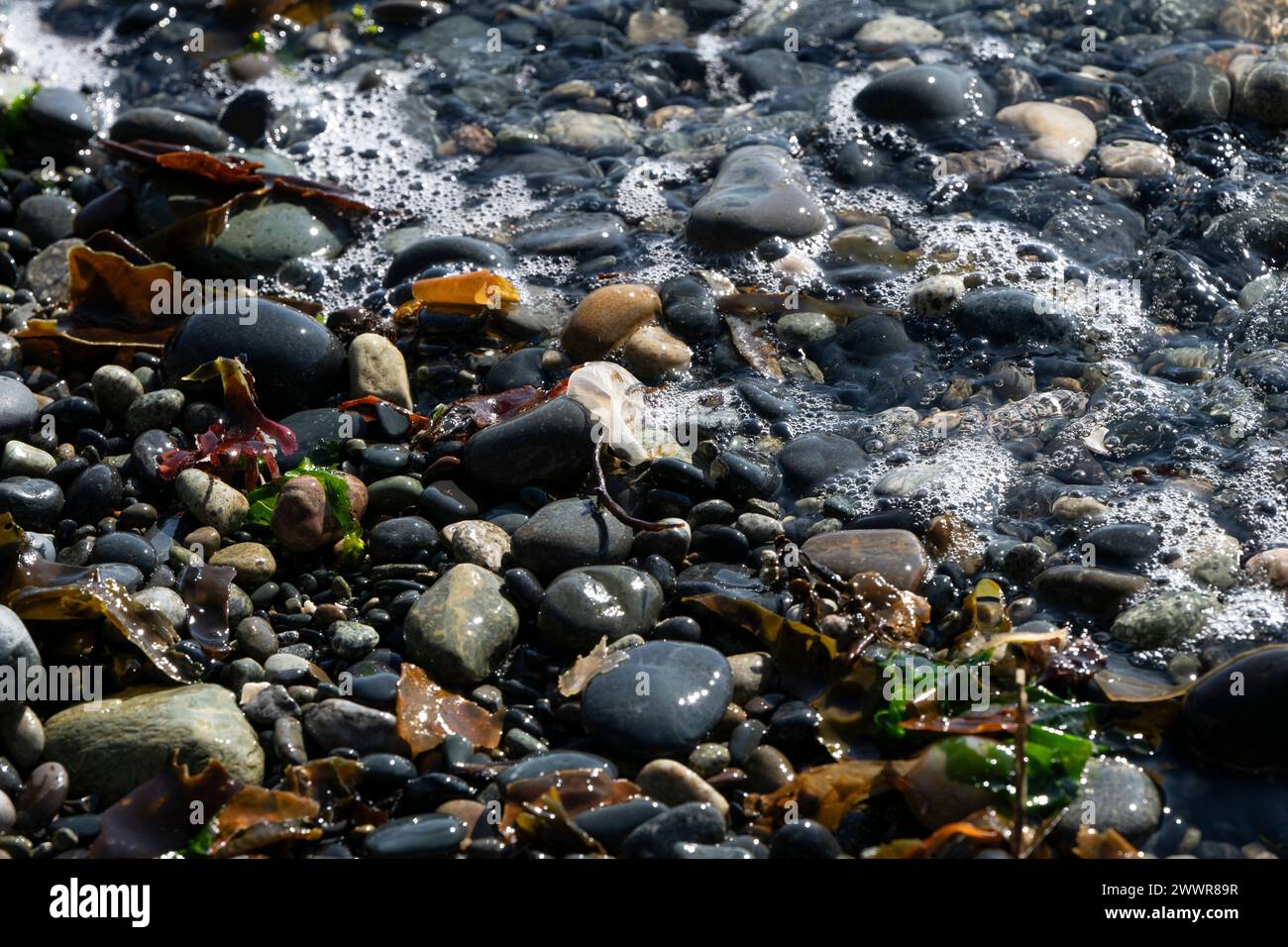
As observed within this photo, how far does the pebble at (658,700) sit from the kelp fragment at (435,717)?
0.31 m

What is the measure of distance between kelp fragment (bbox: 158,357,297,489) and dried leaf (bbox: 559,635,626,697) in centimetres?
157

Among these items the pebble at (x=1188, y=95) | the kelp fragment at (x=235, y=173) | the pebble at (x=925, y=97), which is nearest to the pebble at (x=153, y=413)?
the kelp fragment at (x=235, y=173)

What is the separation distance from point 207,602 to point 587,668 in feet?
4.21

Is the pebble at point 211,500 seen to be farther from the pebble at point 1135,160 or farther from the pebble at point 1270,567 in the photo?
the pebble at point 1135,160

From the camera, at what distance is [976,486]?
173 inches

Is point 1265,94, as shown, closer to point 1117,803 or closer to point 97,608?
point 1117,803

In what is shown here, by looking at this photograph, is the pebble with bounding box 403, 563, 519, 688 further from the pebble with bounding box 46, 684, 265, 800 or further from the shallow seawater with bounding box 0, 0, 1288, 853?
the shallow seawater with bounding box 0, 0, 1288, 853

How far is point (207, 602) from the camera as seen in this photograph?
3895 millimetres

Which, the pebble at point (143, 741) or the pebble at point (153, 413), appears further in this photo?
the pebble at point (153, 413)

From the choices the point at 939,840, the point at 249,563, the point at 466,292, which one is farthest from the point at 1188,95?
the point at 249,563

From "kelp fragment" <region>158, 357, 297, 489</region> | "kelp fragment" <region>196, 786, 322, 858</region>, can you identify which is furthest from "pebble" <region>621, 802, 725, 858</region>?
"kelp fragment" <region>158, 357, 297, 489</region>

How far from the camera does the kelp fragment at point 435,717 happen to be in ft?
11.5

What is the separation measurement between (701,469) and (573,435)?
509 millimetres
